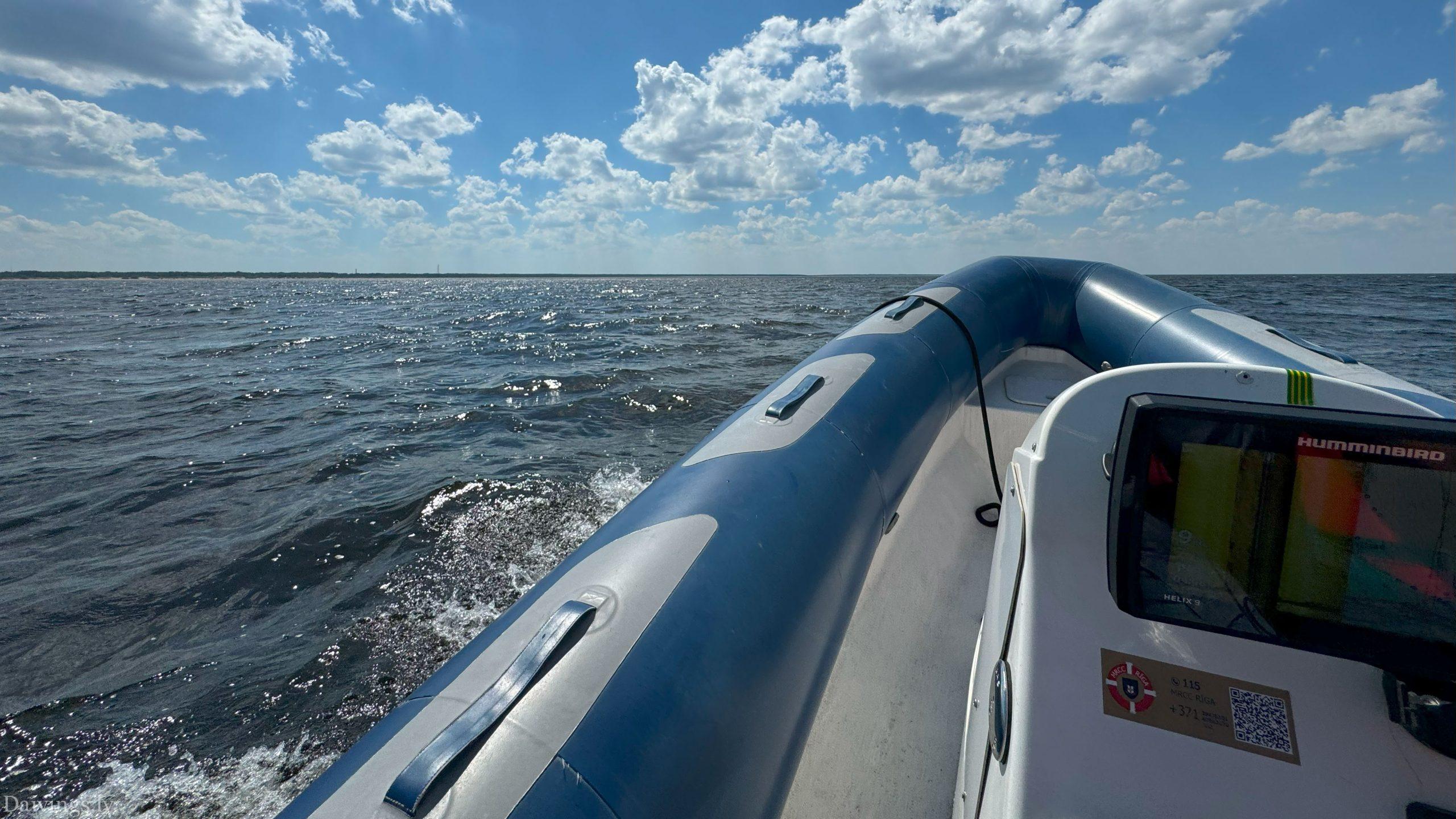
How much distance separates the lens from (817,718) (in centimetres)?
190

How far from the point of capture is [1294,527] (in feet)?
3.45

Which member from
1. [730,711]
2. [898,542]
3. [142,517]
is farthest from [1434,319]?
[142,517]

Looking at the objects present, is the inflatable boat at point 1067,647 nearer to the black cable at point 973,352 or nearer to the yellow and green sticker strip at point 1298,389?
the yellow and green sticker strip at point 1298,389

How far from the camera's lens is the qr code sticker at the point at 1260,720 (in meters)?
1.03

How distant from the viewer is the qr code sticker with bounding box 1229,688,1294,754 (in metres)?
1.03

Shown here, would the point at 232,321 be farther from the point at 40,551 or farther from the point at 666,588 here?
the point at 666,588

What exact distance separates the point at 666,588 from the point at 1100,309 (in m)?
4.16

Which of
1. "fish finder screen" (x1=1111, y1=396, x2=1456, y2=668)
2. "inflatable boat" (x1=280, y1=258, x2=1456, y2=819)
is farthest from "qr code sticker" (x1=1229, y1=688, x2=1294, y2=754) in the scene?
"fish finder screen" (x1=1111, y1=396, x2=1456, y2=668)

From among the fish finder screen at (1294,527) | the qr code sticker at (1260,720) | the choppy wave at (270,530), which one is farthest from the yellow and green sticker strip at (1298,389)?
the choppy wave at (270,530)

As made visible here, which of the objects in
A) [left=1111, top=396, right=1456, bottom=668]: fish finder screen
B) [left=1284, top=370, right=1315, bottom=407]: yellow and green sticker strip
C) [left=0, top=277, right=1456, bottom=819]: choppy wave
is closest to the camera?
[left=1111, top=396, right=1456, bottom=668]: fish finder screen

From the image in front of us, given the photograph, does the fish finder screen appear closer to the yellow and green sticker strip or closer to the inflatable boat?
the inflatable boat

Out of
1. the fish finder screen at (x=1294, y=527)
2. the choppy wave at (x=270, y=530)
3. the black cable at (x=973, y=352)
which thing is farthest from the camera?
the black cable at (x=973, y=352)

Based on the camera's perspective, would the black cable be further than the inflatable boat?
Yes

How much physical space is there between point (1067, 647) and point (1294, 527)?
1.42 ft
